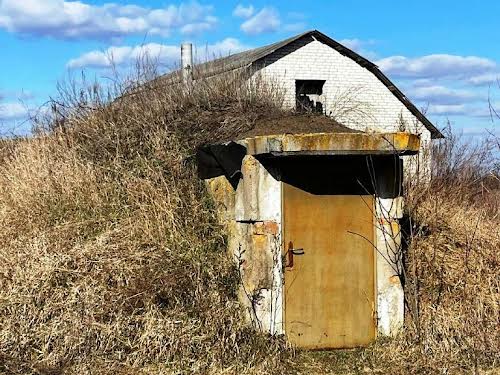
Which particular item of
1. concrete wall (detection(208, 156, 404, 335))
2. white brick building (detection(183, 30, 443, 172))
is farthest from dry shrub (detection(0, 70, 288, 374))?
white brick building (detection(183, 30, 443, 172))

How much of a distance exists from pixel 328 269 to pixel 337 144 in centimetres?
155

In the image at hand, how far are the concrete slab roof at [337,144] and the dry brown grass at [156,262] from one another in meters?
1.72

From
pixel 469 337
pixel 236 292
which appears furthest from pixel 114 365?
pixel 469 337

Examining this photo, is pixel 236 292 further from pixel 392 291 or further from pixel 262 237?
pixel 392 291

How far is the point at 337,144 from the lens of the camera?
700cm

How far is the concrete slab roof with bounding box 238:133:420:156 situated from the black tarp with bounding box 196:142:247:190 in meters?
0.60

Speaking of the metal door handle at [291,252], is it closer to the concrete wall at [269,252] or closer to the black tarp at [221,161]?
the concrete wall at [269,252]

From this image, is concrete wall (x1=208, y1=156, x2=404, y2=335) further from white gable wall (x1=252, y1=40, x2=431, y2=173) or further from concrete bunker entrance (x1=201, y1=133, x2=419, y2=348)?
white gable wall (x1=252, y1=40, x2=431, y2=173)

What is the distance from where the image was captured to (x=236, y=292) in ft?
25.3

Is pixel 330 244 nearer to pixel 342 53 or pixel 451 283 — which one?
pixel 451 283

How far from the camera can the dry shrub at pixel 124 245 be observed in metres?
6.84

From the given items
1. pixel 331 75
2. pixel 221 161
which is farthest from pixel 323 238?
pixel 331 75

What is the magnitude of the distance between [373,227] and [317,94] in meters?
16.3

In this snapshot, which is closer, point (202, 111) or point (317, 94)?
point (202, 111)
